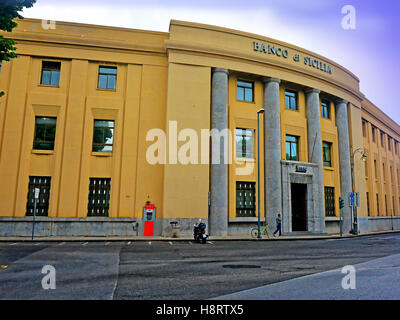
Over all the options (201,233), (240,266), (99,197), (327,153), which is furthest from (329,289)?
(327,153)

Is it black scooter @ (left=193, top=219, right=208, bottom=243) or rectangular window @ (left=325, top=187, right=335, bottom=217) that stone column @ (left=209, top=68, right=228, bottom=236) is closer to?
black scooter @ (left=193, top=219, right=208, bottom=243)

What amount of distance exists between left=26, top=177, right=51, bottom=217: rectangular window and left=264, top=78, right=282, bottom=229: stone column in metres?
15.8

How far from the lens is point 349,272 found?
853 centimetres

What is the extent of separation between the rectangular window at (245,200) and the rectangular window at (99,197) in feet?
31.2

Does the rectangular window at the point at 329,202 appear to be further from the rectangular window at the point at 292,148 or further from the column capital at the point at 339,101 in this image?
the column capital at the point at 339,101

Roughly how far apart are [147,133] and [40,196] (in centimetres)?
827

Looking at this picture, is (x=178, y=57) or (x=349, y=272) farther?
A: (x=178, y=57)

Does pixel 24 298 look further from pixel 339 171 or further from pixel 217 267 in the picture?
pixel 339 171

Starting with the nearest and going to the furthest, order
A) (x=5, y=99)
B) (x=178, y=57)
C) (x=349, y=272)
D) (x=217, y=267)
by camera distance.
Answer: (x=349, y=272) < (x=217, y=267) < (x=5, y=99) < (x=178, y=57)

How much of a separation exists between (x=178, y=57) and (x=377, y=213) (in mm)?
29204

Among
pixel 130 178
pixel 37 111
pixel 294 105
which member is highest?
pixel 294 105

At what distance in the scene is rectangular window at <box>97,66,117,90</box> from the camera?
2352 centimetres

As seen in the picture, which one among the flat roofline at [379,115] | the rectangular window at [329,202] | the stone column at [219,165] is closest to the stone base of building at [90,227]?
the stone column at [219,165]
